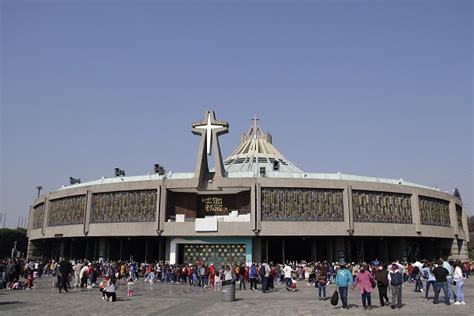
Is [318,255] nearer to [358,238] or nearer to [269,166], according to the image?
[358,238]

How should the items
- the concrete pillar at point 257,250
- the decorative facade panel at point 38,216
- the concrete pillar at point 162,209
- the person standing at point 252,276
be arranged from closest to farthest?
the person standing at point 252,276 < the concrete pillar at point 162,209 < the concrete pillar at point 257,250 < the decorative facade panel at point 38,216

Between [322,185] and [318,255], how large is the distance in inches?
335

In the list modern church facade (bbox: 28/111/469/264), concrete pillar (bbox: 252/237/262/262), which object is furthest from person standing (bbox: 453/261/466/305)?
concrete pillar (bbox: 252/237/262/262)

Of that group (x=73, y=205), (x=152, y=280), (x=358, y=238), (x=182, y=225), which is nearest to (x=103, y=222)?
(x=73, y=205)

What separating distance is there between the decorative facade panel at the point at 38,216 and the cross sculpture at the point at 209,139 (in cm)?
2215

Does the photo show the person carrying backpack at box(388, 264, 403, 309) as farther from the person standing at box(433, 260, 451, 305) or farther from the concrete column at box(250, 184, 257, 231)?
the concrete column at box(250, 184, 257, 231)

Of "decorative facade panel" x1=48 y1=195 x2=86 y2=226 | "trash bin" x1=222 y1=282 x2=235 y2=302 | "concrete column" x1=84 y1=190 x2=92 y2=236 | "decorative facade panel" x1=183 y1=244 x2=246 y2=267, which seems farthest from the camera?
"decorative facade panel" x1=48 y1=195 x2=86 y2=226

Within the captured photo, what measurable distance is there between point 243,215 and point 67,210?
19.7 meters

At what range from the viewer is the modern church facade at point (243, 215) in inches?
1561

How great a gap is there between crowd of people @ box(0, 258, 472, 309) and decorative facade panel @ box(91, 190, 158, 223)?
5.04 m

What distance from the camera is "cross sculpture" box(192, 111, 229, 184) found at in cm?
4006

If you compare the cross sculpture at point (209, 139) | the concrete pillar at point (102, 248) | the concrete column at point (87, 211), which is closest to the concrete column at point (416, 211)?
the cross sculpture at point (209, 139)

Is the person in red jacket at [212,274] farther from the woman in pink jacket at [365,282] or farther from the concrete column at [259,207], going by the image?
the woman in pink jacket at [365,282]

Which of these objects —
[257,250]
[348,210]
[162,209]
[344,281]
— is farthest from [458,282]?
[162,209]
